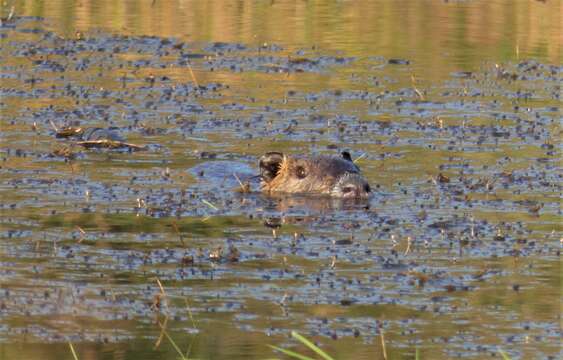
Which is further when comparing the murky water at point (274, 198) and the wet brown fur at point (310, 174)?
the wet brown fur at point (310, 174)

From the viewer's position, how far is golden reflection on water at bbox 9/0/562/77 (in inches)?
946

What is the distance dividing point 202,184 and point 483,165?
130 inches

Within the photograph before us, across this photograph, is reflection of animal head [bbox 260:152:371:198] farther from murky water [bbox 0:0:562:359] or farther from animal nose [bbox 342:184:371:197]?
murky water [bbox 0:0:562:359]

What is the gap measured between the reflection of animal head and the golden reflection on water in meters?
7.68

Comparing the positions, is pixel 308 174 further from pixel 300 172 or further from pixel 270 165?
pixel 270 165

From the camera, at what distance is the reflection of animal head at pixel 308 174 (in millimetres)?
14180

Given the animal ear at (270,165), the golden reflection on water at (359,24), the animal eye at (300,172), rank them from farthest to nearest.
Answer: the golden reflection on water at (359,24) < the animal eye at (300,172) < the animal ear at (270,165)

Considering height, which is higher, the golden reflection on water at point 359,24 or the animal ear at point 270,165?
the golden reflection on water at point 359,24

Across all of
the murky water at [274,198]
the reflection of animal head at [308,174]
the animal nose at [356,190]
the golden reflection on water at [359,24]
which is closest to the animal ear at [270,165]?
the reflection of animal head at [308,174]

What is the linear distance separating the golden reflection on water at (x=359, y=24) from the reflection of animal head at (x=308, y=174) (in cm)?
768

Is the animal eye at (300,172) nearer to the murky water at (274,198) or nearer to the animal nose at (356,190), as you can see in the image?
the murky water at (274,198)

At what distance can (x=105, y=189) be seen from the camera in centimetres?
1398

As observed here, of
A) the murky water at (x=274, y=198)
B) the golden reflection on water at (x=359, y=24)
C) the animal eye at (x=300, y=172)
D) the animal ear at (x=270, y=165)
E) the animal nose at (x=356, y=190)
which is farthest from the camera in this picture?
the golden reflection on water at (x=359, y=24)

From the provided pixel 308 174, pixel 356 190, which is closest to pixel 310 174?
pixel 308 174
